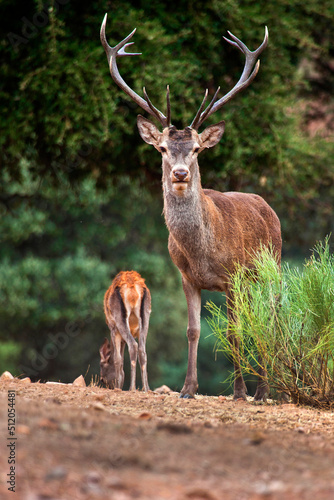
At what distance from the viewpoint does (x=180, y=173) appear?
5.71 meters

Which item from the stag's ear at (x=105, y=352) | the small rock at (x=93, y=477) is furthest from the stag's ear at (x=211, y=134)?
the small rock at (x=93, y=477)

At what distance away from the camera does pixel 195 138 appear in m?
6.12

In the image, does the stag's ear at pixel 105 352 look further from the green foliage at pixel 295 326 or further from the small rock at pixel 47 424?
the small rock at pixel 47 424

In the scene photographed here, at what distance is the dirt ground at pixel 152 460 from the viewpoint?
7.80 feet

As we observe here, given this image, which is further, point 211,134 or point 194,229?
point 211,134

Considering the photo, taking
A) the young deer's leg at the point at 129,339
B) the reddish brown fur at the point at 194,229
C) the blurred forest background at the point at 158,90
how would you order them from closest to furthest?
the reddish brown fur at the point at 194,229, the young deer's leg at the point at 129,339, the blurred forest background at the point at 158,90

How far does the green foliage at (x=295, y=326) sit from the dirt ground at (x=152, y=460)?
4.78 feet

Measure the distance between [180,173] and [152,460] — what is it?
3359 mm

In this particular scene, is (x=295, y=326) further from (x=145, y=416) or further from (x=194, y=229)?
(x=145, y=416)

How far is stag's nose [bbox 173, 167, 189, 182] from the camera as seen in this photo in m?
5.72

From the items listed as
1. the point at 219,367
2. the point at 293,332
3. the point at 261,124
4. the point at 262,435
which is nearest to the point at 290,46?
the point at 261,124

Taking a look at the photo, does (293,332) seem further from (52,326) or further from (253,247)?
(52,326)

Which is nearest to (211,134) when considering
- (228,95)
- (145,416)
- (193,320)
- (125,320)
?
(228,95)

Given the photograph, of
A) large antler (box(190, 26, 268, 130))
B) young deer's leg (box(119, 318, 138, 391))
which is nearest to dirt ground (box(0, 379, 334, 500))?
large antler (box(190, 26, 268, 130))
